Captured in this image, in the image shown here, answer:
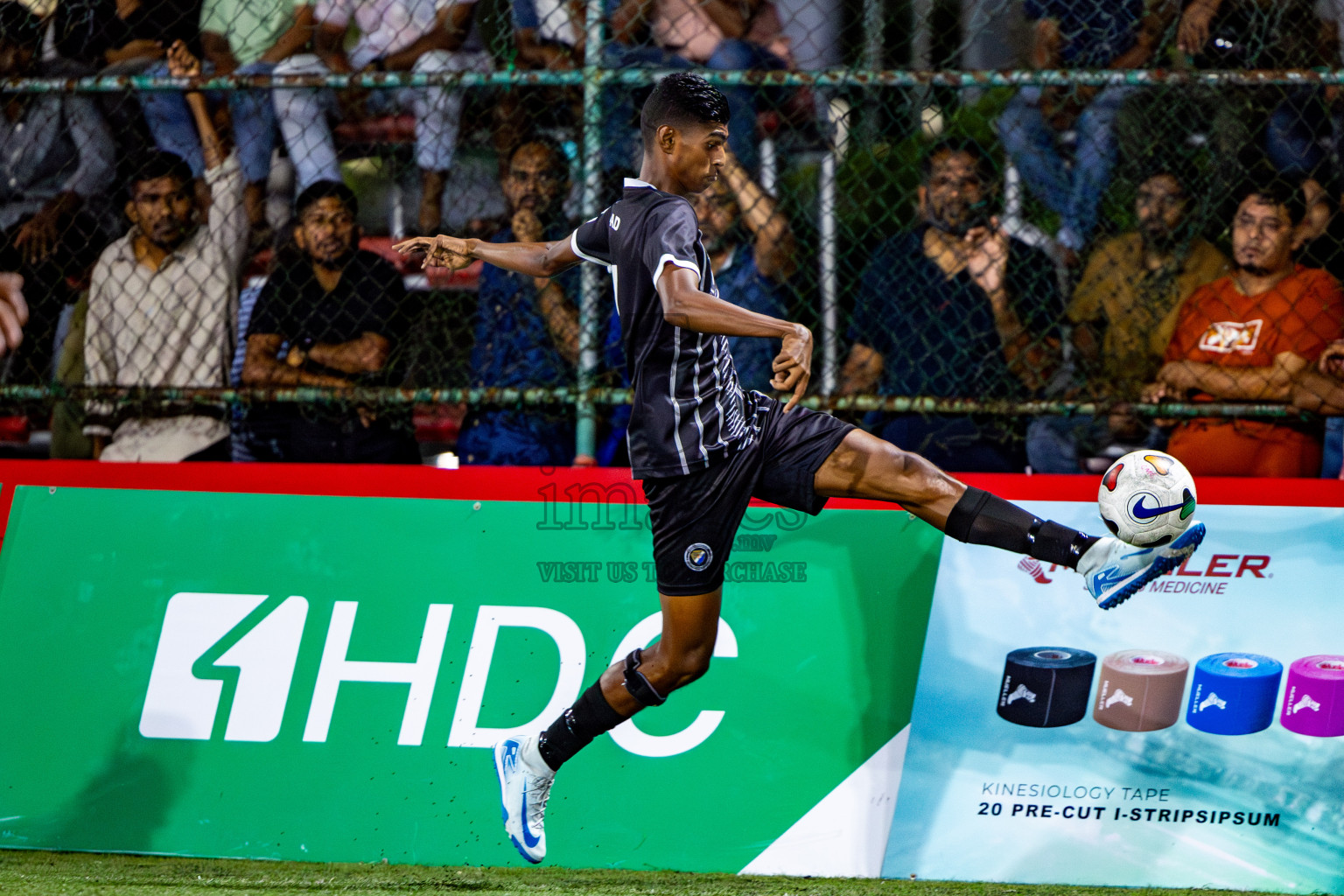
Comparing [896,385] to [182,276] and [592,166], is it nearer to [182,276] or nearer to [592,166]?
[592,166]

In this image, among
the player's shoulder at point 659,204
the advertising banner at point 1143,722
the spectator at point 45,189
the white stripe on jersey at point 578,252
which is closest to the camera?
the player's shoulder at point 659,204

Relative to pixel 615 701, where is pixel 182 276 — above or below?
above

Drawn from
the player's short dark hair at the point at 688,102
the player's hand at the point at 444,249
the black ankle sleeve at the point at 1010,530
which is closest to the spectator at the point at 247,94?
the player's hand at the point at 444,249

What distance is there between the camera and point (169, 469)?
3846mm

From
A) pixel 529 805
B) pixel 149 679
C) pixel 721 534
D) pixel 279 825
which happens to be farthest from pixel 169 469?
pixel 721 534

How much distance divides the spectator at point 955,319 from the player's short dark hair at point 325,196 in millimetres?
1970

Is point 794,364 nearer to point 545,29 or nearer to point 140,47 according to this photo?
point 545,29

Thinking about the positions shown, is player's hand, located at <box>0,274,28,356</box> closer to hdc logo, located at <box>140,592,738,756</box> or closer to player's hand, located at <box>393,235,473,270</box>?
hdc logo, located at <box>140,592,738,756</box>

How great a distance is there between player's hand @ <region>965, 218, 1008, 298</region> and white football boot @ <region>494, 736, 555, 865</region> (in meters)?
2.25

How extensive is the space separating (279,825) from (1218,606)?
299cm

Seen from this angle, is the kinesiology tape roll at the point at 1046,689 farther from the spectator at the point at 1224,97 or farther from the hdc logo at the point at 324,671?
the spectator at the point at 1224,97

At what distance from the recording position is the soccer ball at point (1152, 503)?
8.90 feet

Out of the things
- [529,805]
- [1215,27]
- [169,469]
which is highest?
[1215,27]

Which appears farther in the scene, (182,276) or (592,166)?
(182,276)
